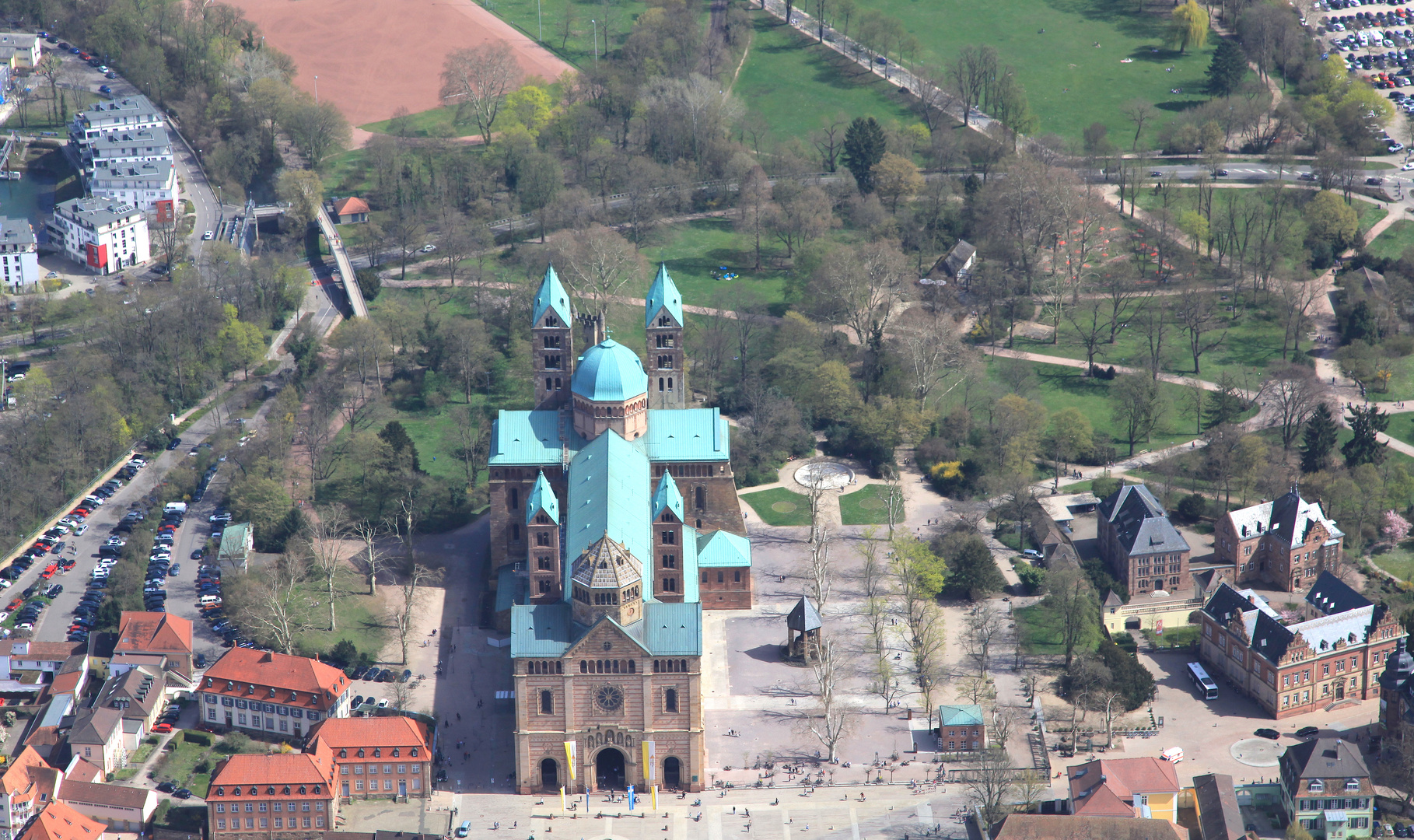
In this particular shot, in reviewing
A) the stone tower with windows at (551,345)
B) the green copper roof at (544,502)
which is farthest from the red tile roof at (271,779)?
the stone tower with windows at (551,345)

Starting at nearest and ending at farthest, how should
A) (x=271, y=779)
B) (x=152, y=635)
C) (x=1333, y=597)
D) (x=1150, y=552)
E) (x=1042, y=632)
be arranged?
(x=271, y=779) < (x=152, y=635) < (x=1333, y=597) < (x=1042, y=632) < (x=1150, y=552)

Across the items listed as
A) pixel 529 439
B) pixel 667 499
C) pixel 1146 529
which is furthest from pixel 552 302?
pixel 1146 529

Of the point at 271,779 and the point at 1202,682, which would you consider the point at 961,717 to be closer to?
the point at 1202,682

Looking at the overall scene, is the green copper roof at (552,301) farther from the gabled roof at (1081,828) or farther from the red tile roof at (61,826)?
the gabled roof at (1081,828)

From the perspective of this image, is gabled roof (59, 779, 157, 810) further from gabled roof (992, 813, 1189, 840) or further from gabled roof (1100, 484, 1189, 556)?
gabled roof (1100, 484, 1189, 556)

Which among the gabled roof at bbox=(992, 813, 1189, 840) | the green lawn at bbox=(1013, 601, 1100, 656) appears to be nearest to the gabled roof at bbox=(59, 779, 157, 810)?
the gabled roof at bbox=(992, 813, 1189, 840)

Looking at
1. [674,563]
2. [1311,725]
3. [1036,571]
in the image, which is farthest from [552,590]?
[1311,725]

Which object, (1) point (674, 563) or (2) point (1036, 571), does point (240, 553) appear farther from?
(2) point (1036, 571)
